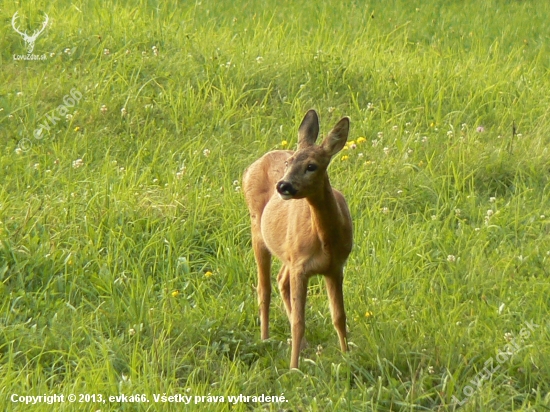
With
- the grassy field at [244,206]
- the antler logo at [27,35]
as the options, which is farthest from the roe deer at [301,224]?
the antler logo at [27,35]

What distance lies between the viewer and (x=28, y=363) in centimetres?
494

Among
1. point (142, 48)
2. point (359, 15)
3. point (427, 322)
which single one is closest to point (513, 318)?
point (427, 322)

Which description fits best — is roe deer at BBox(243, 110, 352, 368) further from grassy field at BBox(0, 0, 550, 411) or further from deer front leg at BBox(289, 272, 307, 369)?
grassy field at BBox(0, 0, 550, 411)

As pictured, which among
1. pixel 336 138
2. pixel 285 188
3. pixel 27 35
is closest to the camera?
pixel 285 188

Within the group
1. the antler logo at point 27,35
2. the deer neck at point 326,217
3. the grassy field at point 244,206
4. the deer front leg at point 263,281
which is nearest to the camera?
the deer neck at point 326,217

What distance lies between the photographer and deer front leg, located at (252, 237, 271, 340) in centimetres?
540

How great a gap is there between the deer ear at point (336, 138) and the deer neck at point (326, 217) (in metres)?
0.14

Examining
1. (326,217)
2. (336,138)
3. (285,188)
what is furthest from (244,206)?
(285,188)

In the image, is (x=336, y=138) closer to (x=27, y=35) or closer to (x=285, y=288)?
(x=285, y=288)

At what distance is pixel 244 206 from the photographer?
6.52 metres

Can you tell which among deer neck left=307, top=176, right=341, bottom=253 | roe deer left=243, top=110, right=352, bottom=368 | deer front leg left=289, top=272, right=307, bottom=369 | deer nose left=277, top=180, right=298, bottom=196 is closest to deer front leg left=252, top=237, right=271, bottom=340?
roe deer left=243, top=110, right=352, bottom=368

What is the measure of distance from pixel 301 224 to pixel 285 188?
0.64m

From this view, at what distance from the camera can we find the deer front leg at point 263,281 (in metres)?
5.40

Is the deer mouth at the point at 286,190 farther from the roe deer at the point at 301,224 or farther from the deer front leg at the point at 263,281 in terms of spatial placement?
the deer front leg at the point at 263,281
